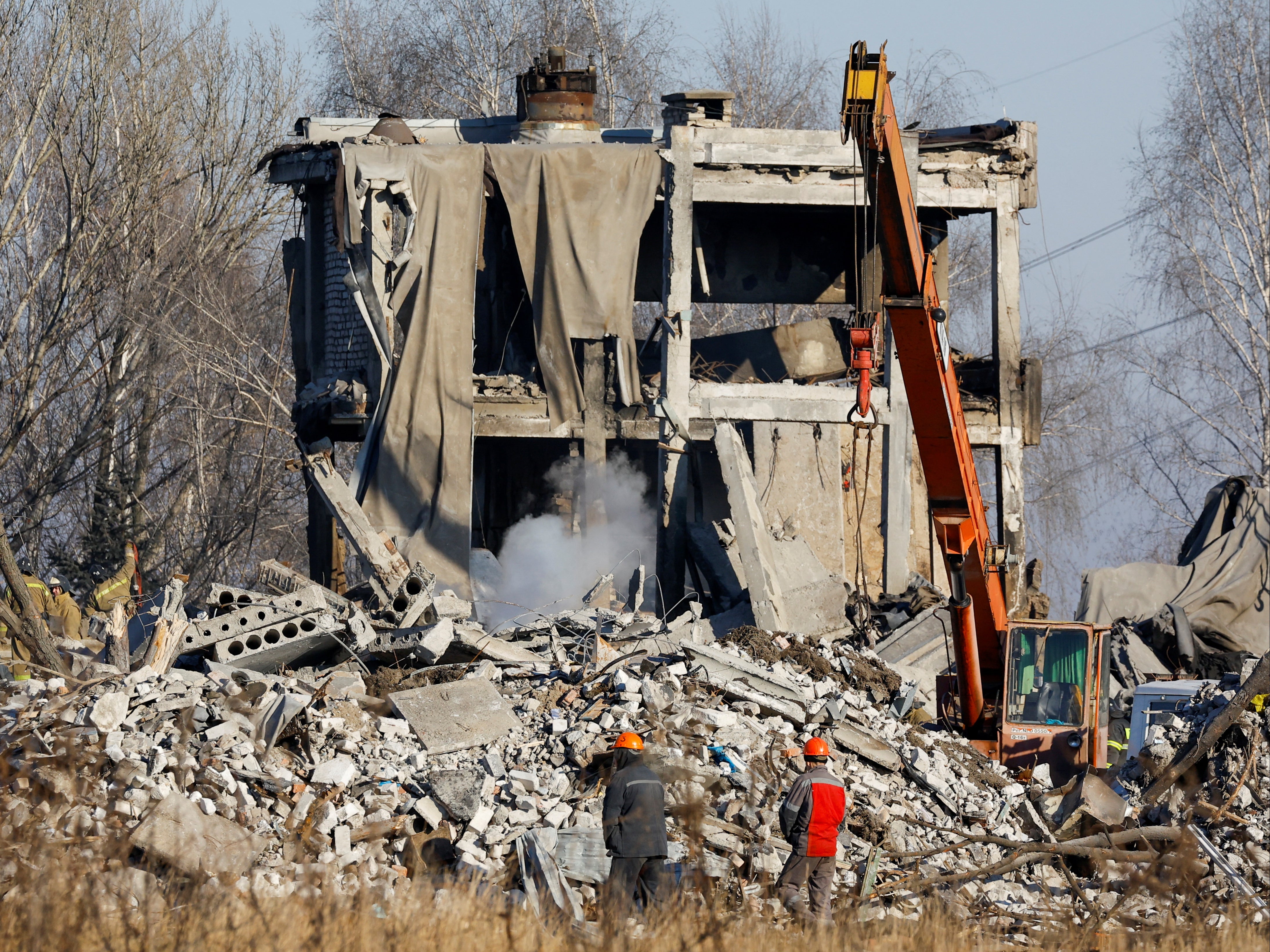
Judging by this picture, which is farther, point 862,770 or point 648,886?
point 862,770

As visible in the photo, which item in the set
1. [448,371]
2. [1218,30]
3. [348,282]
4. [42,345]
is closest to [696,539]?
[448,371]

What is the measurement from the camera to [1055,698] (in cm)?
1290

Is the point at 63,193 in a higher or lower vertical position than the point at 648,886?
higher

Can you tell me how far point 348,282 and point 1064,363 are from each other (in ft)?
90.0

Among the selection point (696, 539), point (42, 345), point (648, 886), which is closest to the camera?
point (648, 886)

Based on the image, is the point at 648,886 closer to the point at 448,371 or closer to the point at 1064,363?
the point at 448,371

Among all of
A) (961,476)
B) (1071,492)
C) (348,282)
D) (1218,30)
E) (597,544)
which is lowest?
(1071,492)

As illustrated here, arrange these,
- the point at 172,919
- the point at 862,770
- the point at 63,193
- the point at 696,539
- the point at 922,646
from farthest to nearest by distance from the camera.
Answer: the point at 63,193 < the point at 696,539 < the point at 922,646 < the point at 862,770 < the point at 172,919

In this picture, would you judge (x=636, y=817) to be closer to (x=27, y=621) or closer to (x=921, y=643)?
(x=27, y=621)

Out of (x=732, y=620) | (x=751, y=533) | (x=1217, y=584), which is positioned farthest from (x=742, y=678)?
(x=1217, y=584)

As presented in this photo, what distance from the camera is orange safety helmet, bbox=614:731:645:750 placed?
8.75 meters

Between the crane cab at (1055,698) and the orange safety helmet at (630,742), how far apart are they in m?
5.02

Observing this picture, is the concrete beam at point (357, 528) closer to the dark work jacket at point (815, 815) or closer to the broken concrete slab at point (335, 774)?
the broken concrete slab at point (335, 774)

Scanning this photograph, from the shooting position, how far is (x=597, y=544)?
20375 millimetres
